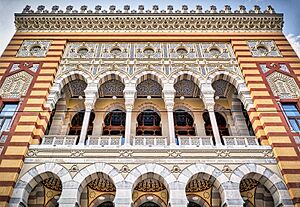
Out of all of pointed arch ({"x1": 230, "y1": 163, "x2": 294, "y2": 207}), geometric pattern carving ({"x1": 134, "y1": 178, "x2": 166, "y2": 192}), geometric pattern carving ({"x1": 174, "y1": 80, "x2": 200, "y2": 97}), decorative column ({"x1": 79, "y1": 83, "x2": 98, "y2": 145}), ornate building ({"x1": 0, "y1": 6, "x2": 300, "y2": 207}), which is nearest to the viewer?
pointed arch ({"x1": 230, "y1": 163, "x2": 294, "y2": 207})

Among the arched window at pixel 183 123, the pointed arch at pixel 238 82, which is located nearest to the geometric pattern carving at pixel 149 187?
the arched window at pixel 183 123

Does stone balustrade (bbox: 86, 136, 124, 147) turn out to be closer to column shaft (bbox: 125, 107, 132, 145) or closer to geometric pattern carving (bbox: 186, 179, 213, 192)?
column shaft (bbox: 125, 107, 132, 145)

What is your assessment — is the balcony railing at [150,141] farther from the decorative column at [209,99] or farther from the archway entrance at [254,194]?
the archway entrance at [254,194]

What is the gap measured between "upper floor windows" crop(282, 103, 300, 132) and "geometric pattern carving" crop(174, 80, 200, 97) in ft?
13.8

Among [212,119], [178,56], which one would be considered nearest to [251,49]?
[178,56]

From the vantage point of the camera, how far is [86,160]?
10008 millimetres

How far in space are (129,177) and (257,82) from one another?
714 cm

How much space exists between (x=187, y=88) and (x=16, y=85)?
26.8 feet

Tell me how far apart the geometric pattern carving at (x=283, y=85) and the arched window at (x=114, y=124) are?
726 centimetres

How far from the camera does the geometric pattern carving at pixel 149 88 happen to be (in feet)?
45.8

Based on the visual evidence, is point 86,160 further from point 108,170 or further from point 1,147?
point 1,147

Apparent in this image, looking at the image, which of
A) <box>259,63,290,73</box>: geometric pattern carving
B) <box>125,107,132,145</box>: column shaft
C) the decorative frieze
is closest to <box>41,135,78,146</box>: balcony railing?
<box>125,107,132,145</box>: column shaft

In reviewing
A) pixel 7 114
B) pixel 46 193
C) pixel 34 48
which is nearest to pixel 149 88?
pixel 34 48

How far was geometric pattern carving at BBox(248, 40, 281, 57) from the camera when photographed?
13680 mm
